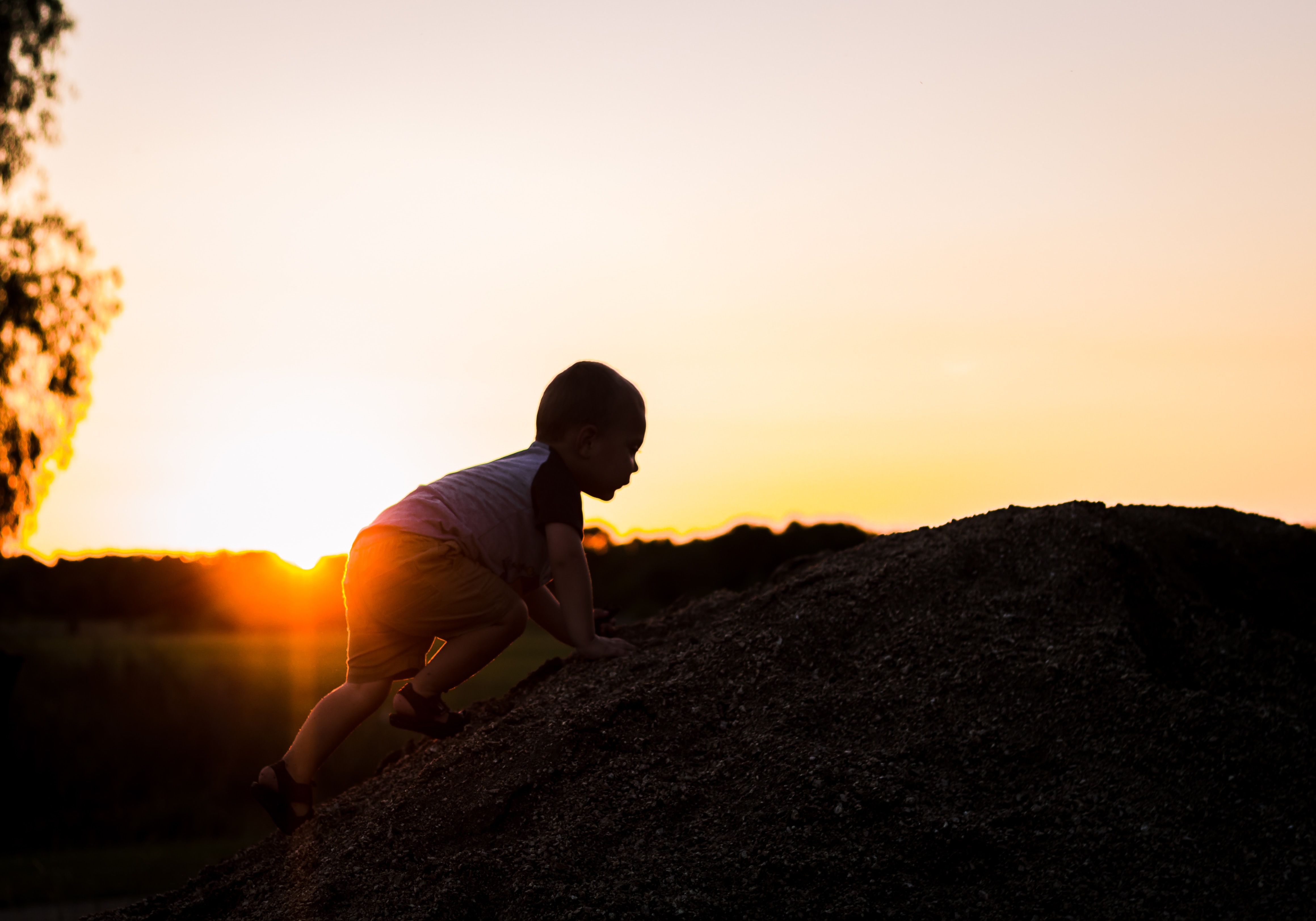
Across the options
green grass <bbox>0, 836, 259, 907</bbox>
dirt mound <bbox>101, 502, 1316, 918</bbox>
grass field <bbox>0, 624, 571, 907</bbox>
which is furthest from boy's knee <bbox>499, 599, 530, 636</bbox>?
grass field <bbox>0, 624, 571, 907</bbox>

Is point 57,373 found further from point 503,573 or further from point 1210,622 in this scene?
point 1210,622

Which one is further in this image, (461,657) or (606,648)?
(606,648)

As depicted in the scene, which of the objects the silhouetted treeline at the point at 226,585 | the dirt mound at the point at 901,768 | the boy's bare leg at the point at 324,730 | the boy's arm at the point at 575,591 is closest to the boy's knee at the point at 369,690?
the boy's bare leg at the point at 324,730

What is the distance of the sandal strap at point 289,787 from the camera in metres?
3.24

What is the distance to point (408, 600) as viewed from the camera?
333 centimetres

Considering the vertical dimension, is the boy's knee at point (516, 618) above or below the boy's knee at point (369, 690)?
above

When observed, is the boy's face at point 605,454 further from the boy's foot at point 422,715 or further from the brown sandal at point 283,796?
the brown sandal at point 283,796

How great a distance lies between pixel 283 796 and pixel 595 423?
157 centimetres

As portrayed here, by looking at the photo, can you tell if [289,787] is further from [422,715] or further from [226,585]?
[226,585]

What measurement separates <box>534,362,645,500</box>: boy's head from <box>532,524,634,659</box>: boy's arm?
0.91 feet

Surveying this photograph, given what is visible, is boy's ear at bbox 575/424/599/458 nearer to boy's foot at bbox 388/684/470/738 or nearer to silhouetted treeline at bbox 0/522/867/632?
boy's foot at bbox 388/684/470/738

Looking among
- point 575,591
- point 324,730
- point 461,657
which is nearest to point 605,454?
point 575,591

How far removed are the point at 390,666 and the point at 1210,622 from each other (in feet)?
8.59

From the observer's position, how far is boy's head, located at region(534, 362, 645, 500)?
142 inches
